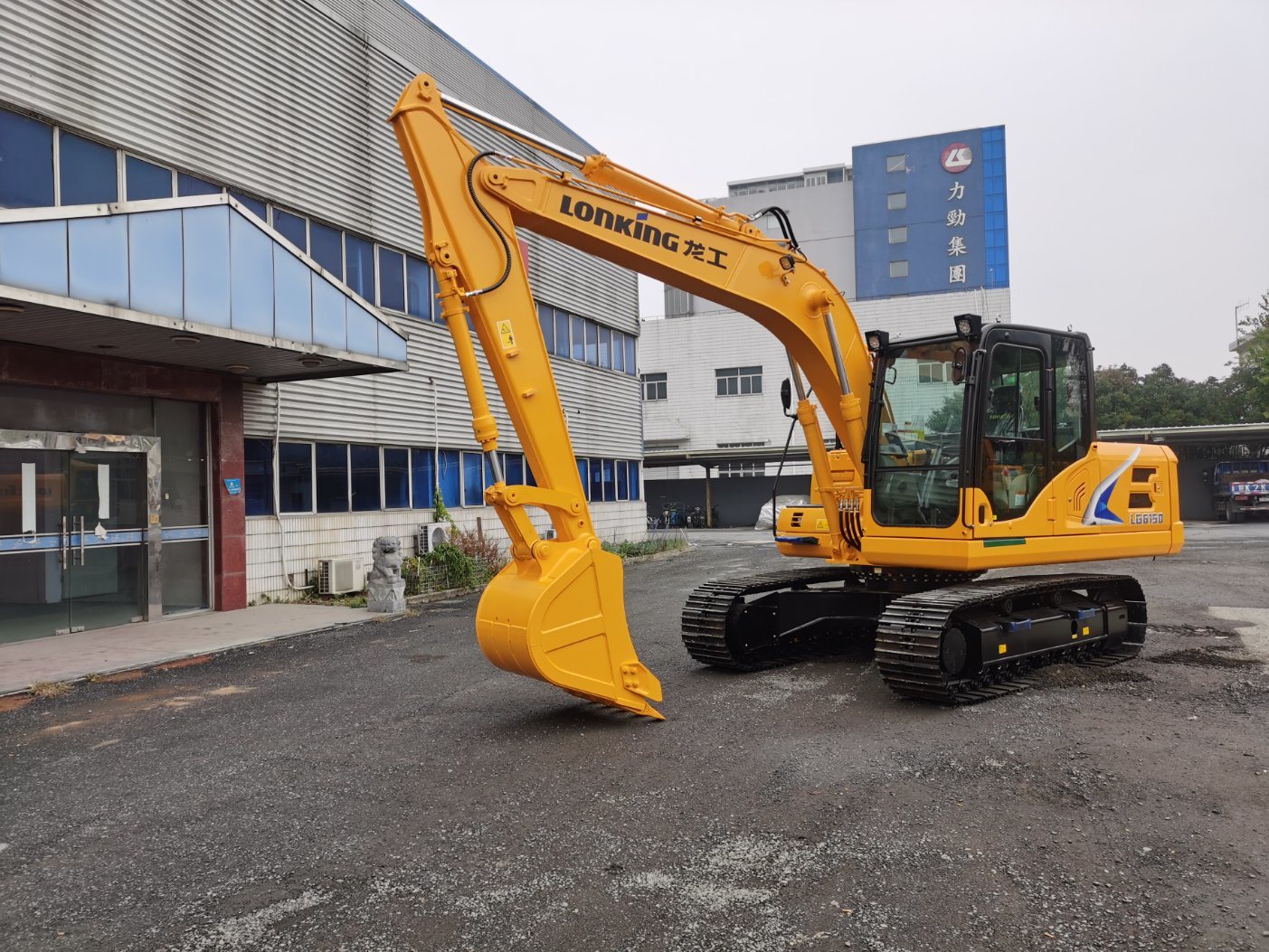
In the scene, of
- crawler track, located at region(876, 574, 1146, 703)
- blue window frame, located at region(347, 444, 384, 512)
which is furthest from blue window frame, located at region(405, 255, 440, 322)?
crawler track, located at region(876, 574, 1146, 703)

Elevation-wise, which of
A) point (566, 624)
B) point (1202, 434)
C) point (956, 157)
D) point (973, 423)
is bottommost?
point (566, 624)

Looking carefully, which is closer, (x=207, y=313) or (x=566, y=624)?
(x=566, y=624)

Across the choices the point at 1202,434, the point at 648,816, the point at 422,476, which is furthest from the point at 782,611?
the point at 1202,434

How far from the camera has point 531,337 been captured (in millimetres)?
6691

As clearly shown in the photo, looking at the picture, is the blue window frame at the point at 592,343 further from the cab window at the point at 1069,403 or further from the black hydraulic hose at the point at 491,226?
the black hydraulic hose at the point at 491,226

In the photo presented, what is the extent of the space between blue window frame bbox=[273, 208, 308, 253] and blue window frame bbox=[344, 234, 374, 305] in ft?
3.12

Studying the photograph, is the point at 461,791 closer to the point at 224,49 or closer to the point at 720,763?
the point at 720,763

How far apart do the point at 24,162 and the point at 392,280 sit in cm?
696

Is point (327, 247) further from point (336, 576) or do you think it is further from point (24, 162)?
point (336, 576)

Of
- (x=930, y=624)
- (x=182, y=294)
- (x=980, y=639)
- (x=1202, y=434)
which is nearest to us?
(x=930, y=624)

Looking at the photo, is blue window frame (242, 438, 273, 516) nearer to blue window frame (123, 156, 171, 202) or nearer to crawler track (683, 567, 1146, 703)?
blue window frame (123, 156, 171, 202)

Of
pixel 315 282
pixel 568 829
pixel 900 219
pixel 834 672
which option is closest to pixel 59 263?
pixel 315 282

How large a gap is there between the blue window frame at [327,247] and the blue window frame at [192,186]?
199 cm

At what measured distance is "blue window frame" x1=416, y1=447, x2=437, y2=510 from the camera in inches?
696
